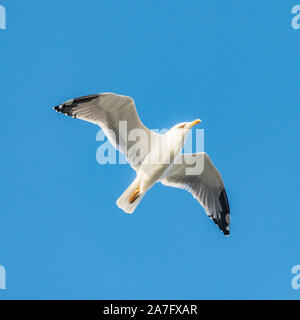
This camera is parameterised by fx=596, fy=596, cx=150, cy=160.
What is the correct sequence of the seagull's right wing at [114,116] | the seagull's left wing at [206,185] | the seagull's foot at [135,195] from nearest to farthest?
the seagull's right wing at [114,116] → the seagull's foot at [135,195] → the seagull's left wing at [206,185]

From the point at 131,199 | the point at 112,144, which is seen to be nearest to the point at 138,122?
the point at 112,144

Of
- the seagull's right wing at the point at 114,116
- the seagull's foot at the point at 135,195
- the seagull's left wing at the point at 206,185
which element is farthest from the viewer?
the seagull's left wing at the point at 206,185

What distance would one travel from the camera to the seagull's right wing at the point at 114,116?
7957 millimetres

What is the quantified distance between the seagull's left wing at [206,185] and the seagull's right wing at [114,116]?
2.25 ft

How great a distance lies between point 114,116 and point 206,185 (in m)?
1.89

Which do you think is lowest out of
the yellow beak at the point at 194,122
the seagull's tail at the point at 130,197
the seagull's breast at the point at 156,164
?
the seagull's tail at the point at 130,197

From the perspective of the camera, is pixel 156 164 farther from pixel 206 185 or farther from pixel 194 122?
pixel 206 185

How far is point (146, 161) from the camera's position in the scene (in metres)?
8.20

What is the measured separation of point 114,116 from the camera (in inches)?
320

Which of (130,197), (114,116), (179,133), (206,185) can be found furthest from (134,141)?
(206,185)

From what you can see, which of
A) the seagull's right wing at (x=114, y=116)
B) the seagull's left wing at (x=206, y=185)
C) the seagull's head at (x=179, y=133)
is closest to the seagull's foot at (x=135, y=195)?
the seagull's right wing at (x=114, y=116)

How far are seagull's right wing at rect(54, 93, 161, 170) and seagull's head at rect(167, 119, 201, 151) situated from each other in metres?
0.22

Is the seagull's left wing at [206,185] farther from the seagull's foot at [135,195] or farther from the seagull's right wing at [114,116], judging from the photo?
the seagull's foot at [135,195]

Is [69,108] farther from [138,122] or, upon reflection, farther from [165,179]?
[165,179]
